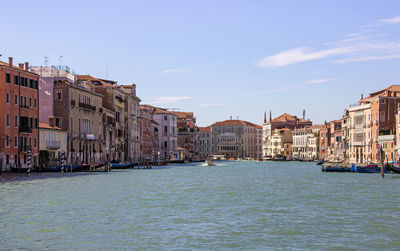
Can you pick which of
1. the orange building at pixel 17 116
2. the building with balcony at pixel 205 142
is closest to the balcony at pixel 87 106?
the orange building at pixel 17 116

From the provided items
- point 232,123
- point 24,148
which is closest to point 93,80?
point 24,148

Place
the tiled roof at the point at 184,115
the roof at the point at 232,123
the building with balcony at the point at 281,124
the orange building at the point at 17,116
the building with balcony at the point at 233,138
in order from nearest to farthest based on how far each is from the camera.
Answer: the orange building at the point at 17,116, the tiled roof at the point at 184,115, the building with balcony at the point at 281,124, the building with balcony at the point at 233,138, the roof at the point at 232,123

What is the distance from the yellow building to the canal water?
67.4ft

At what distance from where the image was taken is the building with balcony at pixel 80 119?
5581 cm

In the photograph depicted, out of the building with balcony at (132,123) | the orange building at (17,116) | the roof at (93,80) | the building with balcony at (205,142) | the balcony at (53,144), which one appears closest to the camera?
the orange building at (17,116)

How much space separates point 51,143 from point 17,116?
6138mm

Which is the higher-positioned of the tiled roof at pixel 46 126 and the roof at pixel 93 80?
the roof at pixel 93 80

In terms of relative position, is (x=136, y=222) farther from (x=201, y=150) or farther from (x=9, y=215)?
(x=201, y=150)

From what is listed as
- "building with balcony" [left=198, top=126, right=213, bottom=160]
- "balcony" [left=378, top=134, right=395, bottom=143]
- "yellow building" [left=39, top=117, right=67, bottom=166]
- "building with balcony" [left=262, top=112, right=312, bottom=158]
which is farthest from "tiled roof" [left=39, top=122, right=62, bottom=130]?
"building with balcony" [left=198, top=126, right=213, bottom=160]

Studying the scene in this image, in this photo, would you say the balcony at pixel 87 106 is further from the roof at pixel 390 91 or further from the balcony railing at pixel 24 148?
the roof at pixel 390 91

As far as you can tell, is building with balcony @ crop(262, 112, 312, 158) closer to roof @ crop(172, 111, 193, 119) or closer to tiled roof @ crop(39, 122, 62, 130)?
roof @ crop(172, 111, 193, 119)

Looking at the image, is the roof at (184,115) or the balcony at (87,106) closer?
the balcony at (87,106)

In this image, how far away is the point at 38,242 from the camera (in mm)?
14859

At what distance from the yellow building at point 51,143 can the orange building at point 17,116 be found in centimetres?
100
